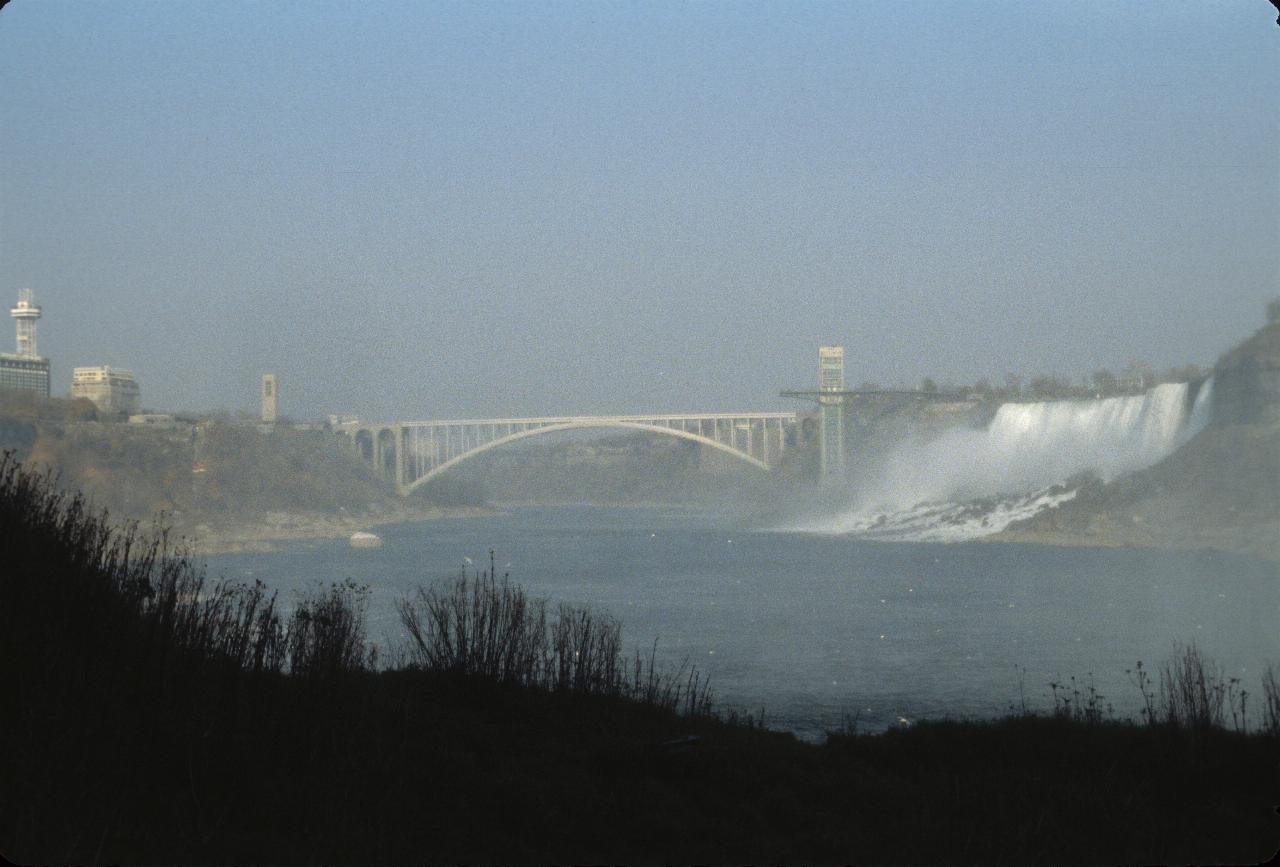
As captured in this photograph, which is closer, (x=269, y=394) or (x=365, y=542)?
(x=365, y=542)

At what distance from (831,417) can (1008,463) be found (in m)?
5.67

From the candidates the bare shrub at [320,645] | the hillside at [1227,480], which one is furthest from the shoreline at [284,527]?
the bare shrub at [320,645]

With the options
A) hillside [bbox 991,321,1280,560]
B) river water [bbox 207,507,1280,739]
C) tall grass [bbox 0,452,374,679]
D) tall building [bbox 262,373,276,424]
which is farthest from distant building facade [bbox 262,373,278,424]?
tall grass [bbox 0,452,374,679]

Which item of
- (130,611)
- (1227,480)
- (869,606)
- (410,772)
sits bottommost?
(869,606)

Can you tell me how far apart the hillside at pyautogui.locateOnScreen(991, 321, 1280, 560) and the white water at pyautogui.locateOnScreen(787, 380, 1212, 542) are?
1499mm

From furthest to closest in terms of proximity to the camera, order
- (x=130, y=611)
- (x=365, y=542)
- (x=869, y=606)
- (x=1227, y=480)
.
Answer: (x=365, y=542), (x=1227, y=480), (x=869, y=606), (x=130, y=611)

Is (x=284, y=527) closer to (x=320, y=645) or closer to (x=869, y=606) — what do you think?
(x=869, y=606)

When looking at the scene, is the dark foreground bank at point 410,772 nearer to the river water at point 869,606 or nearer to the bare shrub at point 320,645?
the bare shrub at point 320,645

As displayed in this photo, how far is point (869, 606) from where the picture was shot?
15602 millimetres

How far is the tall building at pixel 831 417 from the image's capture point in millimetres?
33562

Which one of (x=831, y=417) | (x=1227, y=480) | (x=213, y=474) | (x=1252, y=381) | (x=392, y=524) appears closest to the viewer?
(x=1227, y=480)

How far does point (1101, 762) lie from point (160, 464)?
76.0 feet

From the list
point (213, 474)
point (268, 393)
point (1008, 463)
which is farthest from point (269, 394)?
point (1008, 463)

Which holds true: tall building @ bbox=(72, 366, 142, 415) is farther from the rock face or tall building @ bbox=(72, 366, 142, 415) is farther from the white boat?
the rock face
